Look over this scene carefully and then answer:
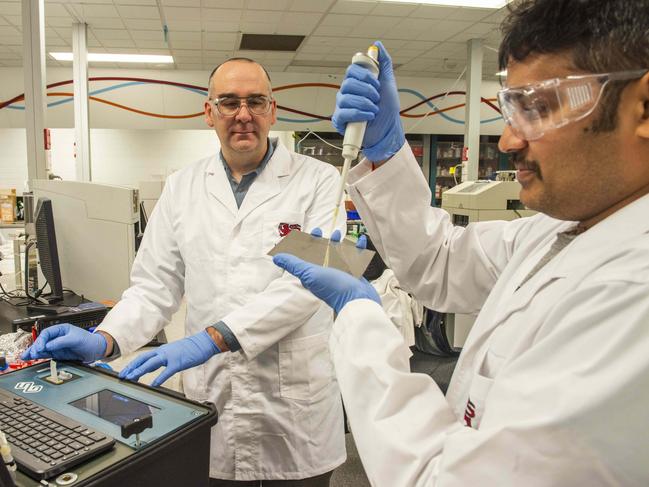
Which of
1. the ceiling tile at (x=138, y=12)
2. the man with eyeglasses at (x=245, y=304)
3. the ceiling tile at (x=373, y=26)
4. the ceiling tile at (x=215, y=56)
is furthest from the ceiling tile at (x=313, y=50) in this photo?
the man with eyeglasses at (x=245, y=304)

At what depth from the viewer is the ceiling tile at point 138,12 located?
4.25 meters

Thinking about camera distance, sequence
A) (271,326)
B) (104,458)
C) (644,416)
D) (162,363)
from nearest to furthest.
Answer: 1. (644,416)
2. (104,458)
3. (162,363)
4. (271,326)

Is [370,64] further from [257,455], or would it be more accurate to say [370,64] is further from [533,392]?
[257,455]

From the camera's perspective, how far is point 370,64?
3.31ft

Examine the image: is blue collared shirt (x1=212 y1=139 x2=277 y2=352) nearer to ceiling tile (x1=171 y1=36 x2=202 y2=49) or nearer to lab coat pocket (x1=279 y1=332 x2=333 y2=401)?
lab coat pocket (x1=279 y1=332 x2=333 y2=401)

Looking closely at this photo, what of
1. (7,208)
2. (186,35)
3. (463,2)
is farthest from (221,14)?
(7,208)

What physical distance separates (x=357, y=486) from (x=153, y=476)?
1.81m

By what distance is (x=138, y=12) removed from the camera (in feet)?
14.3

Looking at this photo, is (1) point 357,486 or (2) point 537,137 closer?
(2) point 537,137

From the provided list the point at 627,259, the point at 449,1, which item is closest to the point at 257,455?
the point at 627,259

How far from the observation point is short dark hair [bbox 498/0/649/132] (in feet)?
1.90

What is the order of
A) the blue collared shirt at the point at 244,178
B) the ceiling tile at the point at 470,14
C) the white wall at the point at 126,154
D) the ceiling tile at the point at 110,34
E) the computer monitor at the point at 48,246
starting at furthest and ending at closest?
the white wall at the point at 126,154
the ceiling tile at the point at 110,34
the ceiling tile at the point at 470,14
the computer monitor at the point at 48,246
the blue collared shirt at the point at 244,178

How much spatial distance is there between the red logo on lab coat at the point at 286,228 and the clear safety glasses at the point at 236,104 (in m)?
0.36

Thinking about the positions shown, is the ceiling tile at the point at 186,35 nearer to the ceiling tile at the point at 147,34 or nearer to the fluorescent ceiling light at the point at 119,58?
the ceiling tile at the point at 147,34
